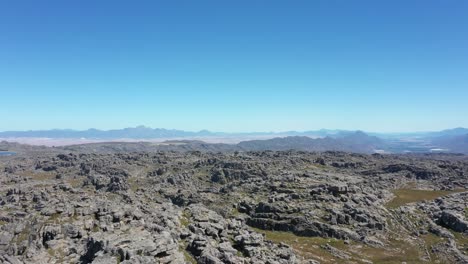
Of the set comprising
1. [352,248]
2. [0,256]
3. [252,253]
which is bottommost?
[352,248]

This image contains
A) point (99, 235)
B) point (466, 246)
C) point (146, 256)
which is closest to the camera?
point (146, 256)

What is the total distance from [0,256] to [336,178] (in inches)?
5636

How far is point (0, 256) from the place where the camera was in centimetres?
5412

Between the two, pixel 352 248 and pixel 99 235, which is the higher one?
pixel 99 235

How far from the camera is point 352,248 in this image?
94.6 m

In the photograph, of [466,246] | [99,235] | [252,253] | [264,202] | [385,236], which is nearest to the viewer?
[99,235]

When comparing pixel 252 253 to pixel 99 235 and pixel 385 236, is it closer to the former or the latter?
pixel 99 235

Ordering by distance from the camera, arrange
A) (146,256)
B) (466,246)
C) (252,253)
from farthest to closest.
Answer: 1. (466,246)
2. (252,253)
3. (146,256)

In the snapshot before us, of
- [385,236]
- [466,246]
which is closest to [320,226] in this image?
[385,236]

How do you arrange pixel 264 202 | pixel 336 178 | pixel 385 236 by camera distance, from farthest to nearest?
Answer: pixel 336 178 < pixel 264 202 < pixel 385 236

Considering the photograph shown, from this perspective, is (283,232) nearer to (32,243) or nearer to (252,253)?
(252,253)

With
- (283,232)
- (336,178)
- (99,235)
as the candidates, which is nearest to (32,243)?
(99,235)

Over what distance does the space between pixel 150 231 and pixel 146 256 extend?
14.5 metres

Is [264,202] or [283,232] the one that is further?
[264,202]
